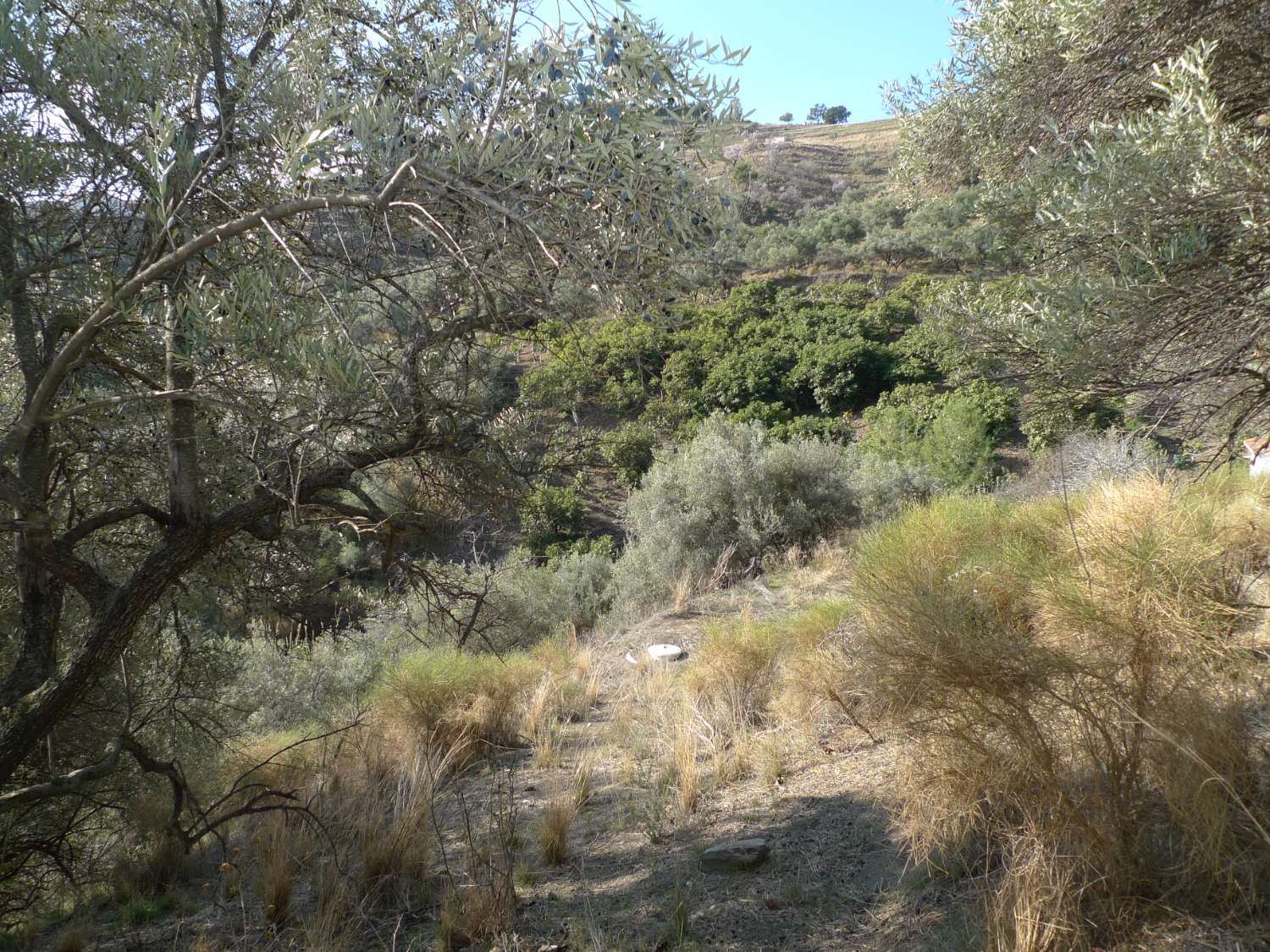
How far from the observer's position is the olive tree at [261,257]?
2.39 m

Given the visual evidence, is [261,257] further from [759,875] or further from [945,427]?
[945,427]

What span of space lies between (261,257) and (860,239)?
1136 inches

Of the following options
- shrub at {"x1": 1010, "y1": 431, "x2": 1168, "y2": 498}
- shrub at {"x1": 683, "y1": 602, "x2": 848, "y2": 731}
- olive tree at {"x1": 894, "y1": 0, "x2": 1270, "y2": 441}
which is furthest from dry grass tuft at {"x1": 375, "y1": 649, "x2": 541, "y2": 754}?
shrub at {"x1": 1010, "y1": 431, "x2": 1168, "y2": 498}

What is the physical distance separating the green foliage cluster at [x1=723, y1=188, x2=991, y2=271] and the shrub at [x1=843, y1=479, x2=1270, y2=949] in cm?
2195

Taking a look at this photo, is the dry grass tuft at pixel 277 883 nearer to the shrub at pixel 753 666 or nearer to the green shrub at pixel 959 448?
the shrub at pixel 753 666

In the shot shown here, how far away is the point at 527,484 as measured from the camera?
387 cm

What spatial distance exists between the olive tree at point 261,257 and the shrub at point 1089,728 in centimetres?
191

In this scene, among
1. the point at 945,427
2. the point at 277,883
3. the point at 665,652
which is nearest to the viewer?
the point at 277,883

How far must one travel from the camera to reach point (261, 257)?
274 cm

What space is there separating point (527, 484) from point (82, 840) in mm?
3495

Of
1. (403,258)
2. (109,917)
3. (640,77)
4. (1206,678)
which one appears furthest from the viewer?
(109,917)

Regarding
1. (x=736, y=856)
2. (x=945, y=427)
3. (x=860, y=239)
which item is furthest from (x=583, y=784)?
(x=860, y=239)

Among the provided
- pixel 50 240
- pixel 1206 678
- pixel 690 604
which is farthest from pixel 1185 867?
pixel 690 604

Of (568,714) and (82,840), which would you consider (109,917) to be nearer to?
(82,840)
